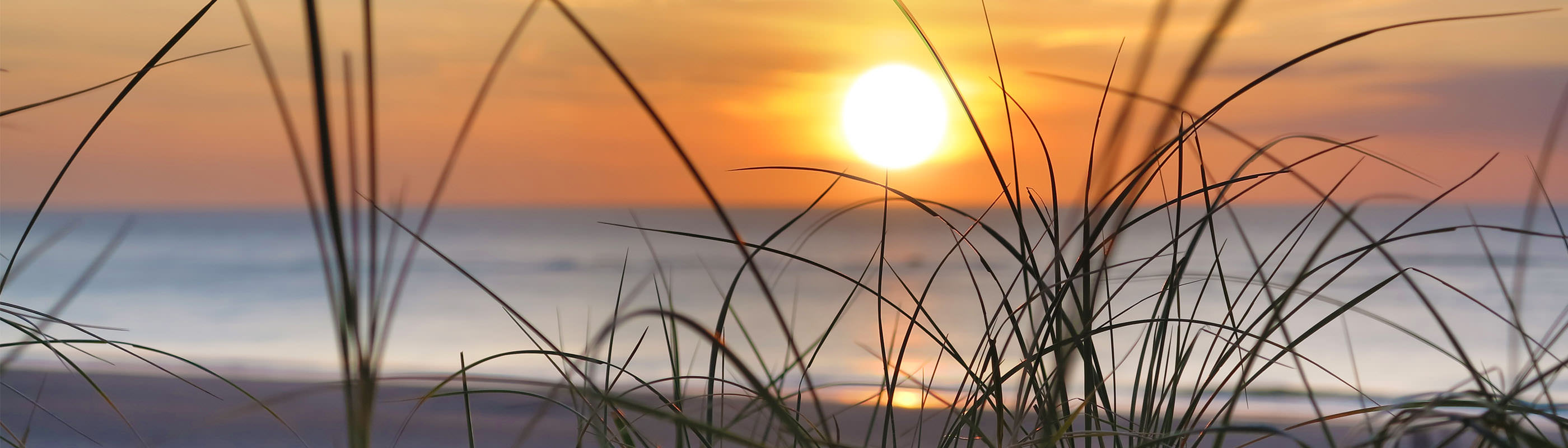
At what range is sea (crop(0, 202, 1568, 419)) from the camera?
2.25 ft

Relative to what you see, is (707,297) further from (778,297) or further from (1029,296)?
(1029,296)

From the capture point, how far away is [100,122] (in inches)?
18.2

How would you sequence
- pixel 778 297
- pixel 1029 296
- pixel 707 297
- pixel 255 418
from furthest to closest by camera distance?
pixel 707 297
pixel 778 297
pixel 255 418
pixel 1029 296

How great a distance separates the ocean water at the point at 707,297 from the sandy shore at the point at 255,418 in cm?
31

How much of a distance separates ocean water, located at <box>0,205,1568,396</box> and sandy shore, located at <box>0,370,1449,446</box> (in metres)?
0.31

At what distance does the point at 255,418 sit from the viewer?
3254 mm

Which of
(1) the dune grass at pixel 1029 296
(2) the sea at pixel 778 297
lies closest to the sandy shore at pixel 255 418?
(2) the sea at pixel 778 297

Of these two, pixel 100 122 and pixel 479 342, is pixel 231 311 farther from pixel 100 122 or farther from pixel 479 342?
pixel 100 122

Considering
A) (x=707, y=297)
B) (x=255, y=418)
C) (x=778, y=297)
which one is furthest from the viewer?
(x=707, y=297)

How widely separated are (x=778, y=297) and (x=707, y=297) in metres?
2.38

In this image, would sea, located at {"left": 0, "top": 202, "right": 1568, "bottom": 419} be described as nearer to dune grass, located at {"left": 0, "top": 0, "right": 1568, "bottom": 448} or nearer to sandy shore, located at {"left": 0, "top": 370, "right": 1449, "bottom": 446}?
dune grass, located at {"left": 0, "top": 0, "right": 1568, "bottom": 448}

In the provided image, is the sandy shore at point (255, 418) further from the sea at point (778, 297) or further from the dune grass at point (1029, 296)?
the dune grass at point (1029, 296)

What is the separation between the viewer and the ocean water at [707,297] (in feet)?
12.6

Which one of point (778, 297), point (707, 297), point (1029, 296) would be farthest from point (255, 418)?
point (707, 297)
